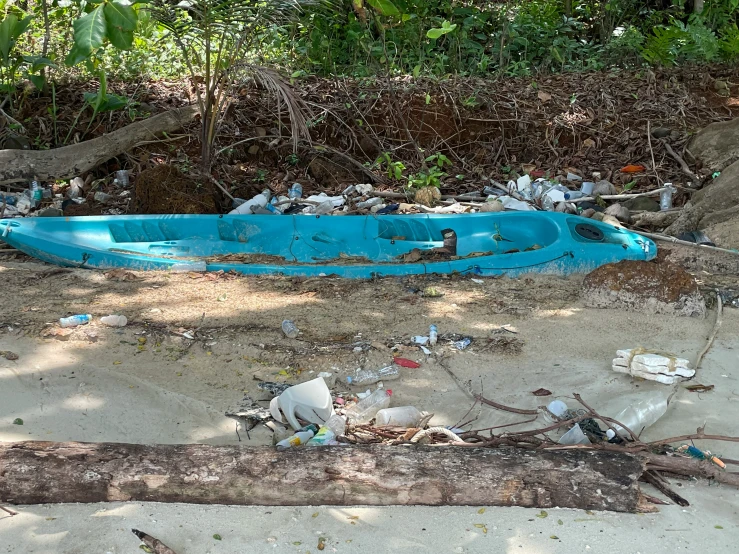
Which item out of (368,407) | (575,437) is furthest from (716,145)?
(368,407)

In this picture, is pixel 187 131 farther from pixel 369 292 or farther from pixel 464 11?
pixel 464 11

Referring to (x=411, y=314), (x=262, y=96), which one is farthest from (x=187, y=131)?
(x=411, y=314)

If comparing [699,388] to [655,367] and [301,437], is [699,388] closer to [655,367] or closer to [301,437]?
[655,367]

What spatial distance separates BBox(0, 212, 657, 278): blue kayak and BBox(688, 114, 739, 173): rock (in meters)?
1.90

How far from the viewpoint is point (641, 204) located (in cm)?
589

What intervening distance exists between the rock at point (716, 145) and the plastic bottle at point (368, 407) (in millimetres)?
4357

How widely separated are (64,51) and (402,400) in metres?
6.05

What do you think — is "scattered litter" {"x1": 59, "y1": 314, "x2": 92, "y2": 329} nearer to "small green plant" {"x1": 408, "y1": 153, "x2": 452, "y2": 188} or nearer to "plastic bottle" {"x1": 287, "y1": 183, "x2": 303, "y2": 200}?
"plastic bottle" {"x1": 287, "y1": 183, "x2": 303, "y2": 200}

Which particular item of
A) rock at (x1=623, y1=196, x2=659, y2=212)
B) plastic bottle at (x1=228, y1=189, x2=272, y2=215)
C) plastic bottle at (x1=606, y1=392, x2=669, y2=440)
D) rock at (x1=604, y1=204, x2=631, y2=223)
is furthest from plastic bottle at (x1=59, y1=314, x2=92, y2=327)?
rock at (x1=623, y1=196, x2=659, y2=212)

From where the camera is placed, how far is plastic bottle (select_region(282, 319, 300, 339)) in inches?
145

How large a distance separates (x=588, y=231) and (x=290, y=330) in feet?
7.41

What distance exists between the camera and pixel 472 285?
456 cm

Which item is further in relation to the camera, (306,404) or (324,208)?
(324,208)

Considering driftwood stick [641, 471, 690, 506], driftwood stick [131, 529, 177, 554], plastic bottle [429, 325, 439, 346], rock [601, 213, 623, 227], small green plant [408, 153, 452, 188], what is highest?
small green plant [408, 153, 452, 188]
